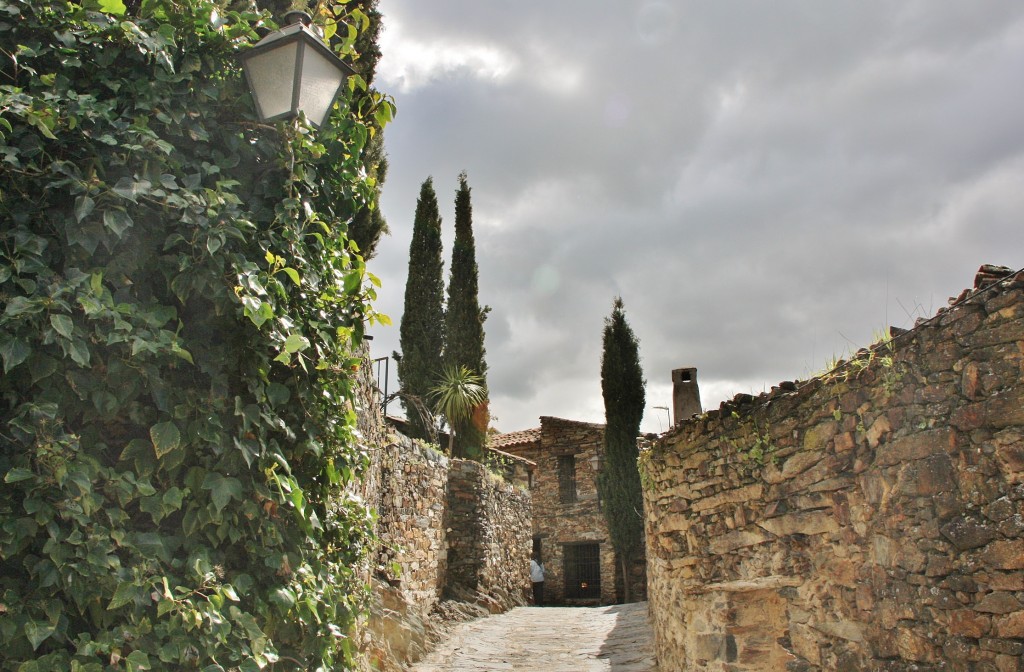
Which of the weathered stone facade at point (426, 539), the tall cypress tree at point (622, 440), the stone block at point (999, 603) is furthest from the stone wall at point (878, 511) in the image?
the tall cypress tree at point (622, 440)

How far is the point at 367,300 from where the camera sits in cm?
315

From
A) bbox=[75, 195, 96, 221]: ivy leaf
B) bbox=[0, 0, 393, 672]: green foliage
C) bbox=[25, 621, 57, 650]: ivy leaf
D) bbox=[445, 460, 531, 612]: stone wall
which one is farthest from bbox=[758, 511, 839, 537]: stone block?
bbox=[445, 460, 531, 612]: stone wall

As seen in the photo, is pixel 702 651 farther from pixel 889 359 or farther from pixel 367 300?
pixel 367 300

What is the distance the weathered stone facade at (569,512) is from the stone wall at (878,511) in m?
14.1

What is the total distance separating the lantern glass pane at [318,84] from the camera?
2.71 m

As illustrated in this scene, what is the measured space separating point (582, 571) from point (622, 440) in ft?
14.2

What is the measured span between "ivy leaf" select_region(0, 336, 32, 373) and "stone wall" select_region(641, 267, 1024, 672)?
350 centimetres

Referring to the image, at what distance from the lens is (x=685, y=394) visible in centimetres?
810

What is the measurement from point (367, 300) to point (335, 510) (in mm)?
858

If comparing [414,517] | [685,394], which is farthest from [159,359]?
[414,517]

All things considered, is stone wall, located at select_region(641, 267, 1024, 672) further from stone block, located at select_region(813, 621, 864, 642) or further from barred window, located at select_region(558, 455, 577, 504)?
barred window, located at select_region(558, 455, 577, 504)

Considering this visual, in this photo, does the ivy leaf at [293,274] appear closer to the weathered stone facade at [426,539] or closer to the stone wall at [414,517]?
the weathered stone facade at [426,539]

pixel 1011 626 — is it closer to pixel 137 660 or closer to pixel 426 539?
pixel 137 660

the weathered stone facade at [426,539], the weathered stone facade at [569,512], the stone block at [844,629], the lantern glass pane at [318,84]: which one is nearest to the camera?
the lantern glass pane at [318,84]
